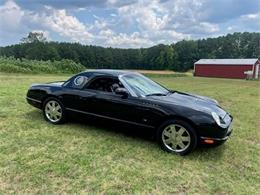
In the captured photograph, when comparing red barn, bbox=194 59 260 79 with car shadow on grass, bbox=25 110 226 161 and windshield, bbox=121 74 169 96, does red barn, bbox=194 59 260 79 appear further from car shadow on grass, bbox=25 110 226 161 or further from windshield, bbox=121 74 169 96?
car shadow on grass, bbox=25 110 226 161

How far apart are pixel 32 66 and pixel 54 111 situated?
22.4 m

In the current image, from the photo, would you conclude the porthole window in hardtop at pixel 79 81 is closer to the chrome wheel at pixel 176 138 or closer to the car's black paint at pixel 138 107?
the car's black paint at pixel 138 107

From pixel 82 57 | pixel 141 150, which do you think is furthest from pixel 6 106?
pixel 82 57

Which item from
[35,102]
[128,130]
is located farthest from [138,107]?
[35,102]

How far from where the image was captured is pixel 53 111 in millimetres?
5887

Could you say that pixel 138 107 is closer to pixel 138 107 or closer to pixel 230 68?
pixel 138 107

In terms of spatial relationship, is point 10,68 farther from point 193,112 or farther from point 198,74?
point 198,74

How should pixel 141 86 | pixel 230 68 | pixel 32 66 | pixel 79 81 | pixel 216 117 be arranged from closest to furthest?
pixel 216 117 < pixel 141 86 < pixel 79 81 < pixel 32 66 < pixel 230 68

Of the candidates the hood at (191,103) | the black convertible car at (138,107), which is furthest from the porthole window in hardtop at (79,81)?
the hood at (191,103)

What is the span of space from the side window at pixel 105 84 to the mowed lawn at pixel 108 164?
0.87 m

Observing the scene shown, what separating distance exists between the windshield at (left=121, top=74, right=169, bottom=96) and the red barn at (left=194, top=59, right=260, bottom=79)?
44.3 meters

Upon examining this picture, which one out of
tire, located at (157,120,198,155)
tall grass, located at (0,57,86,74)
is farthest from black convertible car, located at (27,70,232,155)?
tall grass, located at (0,57,86,74)

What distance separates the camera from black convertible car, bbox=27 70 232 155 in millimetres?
4504

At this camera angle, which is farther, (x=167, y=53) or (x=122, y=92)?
(x=167, y=53)
